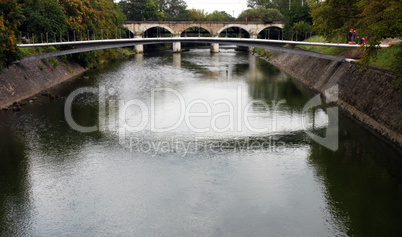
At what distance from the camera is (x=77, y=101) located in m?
36.0

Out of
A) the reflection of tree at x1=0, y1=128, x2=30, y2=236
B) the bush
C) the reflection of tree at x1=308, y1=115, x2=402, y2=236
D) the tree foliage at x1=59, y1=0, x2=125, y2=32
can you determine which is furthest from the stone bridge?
the reflection of tree at x1=308, y1=115, x2=402, y2=236

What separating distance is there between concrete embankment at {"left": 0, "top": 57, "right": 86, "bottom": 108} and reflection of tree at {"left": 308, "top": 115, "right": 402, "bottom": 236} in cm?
2652

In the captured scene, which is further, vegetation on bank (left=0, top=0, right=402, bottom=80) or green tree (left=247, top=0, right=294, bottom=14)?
green tree (left=247, top=0, right=294, bottom=14)

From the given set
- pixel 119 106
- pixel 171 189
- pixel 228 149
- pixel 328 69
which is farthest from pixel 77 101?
pixel 328 69

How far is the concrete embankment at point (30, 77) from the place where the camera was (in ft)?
109

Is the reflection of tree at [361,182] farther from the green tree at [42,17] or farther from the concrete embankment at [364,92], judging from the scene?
the green tree at [42,17]

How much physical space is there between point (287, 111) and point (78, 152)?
59.4ft

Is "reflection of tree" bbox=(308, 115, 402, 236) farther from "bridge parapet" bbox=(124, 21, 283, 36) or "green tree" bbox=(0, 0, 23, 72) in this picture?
"bridge parapet" bbox=(124, 21, 283, 36)

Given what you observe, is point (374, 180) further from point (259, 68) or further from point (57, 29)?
point (259, 68)

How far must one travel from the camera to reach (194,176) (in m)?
19.3

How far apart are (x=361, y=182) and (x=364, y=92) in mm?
11961

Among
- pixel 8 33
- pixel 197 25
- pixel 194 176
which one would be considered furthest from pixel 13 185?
pixel 197 25

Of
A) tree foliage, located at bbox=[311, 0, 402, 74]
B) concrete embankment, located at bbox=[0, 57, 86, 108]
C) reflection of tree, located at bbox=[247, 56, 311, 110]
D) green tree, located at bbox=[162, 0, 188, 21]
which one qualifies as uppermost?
green tree, located at bbox=[162, 0, 188, 21]

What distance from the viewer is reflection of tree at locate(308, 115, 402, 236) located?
1523 centimetres
